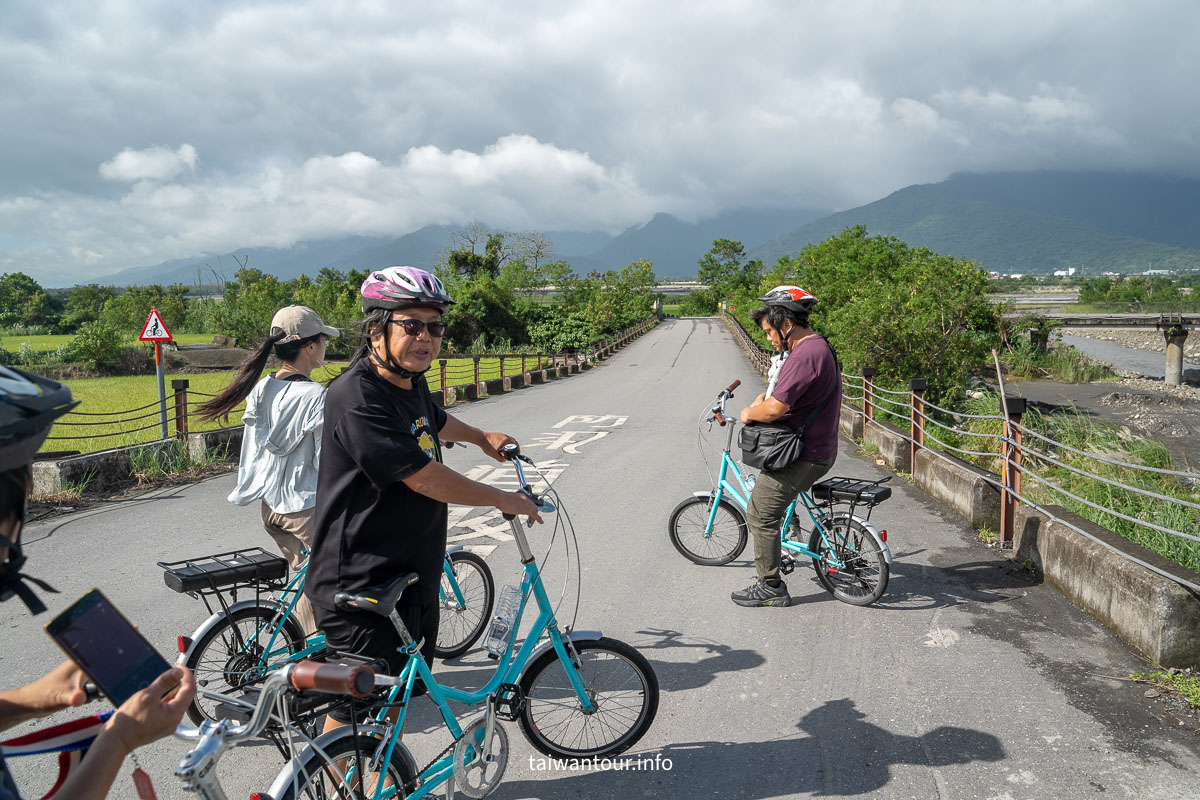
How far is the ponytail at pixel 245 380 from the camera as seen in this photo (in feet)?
13.1

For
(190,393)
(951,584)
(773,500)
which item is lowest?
(951,584)

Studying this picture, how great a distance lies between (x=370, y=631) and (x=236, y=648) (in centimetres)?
157

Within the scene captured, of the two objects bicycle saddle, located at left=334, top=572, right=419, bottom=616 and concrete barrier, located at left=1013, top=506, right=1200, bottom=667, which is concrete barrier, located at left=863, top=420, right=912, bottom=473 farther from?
bicycle saddle, located at left=334, top=572, right=419, bottom=616

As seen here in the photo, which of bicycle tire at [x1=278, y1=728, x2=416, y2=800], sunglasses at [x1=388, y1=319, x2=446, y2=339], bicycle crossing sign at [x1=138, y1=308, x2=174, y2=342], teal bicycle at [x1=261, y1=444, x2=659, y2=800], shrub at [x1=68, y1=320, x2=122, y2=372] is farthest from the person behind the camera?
shrub at [x1=68, y1=320, x2=122, y2=372]

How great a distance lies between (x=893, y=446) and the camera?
10688 millimetres

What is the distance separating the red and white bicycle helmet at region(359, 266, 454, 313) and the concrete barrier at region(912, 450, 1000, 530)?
243 inches

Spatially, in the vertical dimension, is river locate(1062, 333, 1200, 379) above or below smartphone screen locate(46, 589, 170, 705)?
below

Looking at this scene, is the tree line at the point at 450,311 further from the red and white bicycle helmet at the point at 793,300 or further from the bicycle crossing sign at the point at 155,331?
the red and white bicycle helmet at the point at 793,300

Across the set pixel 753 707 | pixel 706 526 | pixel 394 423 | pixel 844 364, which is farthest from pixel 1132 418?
pixel 394 423

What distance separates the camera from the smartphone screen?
1.45 meters

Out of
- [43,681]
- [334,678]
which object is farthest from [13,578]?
[334,678]

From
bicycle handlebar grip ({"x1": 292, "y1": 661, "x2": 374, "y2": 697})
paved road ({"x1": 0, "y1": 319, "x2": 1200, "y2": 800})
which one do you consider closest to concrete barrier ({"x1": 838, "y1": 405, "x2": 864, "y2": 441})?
paved road ({"x1": 0, "y1": 319, "x2": 1200, "y2": 800})

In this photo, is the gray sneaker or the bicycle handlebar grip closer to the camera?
the bicycle handlebar grip

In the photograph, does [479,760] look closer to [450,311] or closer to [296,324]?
[296,324]
